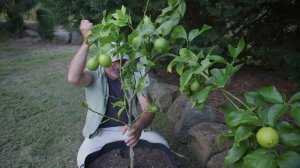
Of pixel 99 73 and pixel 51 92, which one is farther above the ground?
pixel 99 73

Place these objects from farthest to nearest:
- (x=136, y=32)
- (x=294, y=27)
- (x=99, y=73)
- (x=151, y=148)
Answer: (x=294, y=27), (x=99, y=73), (x=151, y=148), (x=136, y=32)

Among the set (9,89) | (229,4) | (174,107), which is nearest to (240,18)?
(229,4)

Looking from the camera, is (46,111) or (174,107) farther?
(46,111)

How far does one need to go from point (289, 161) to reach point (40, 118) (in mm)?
3975

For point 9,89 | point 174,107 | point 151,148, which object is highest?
point 151,148

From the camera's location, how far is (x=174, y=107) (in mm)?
4266

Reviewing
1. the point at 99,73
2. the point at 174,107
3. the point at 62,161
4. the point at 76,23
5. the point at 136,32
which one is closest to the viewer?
the point at 136,32

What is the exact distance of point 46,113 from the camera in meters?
4.71

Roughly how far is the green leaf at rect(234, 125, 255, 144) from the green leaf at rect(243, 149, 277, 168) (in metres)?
0.06

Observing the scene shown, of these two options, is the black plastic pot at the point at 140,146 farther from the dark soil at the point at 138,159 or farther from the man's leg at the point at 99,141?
the man's leg at the point at 99,141

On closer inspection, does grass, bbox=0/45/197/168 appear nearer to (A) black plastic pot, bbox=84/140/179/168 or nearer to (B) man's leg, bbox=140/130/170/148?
(B) man's leg, bbox=140/130/170/148

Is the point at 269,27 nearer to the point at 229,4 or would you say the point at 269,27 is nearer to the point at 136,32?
the point at 229,4

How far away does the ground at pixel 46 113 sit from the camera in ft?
11.7

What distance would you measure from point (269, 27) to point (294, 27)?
12.3 inches
